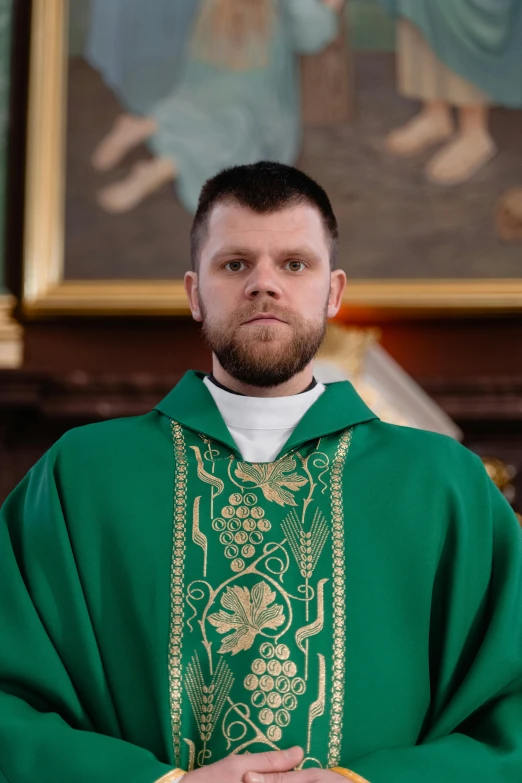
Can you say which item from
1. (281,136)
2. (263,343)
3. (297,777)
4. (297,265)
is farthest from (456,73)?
(297,777)

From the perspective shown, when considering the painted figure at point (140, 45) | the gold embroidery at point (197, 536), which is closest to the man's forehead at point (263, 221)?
the gold embroidery at point (197, 536)

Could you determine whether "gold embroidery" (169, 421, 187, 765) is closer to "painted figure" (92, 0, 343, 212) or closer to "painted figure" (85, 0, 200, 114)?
"painted figure" (92, 0, 343, 212)

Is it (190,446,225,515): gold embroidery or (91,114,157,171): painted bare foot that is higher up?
(91,114,157,171): painted bare foot

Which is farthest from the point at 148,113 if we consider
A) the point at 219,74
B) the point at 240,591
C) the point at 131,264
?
the point at 240,591

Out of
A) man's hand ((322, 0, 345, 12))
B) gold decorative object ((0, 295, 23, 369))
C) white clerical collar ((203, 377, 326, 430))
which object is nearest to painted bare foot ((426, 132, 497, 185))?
man's hand ((322, 0, 345, 12))

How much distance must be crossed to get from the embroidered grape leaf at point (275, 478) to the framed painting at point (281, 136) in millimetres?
3010

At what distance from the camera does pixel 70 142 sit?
208 inches

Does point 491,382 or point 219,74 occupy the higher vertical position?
point 219,74

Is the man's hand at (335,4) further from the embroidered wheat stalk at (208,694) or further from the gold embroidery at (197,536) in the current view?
the embroidered wheat stalk at (208,694)

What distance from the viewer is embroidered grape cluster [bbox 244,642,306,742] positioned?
183cm

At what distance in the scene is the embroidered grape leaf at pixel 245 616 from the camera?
1.87 metres

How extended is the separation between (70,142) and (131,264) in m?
0.67

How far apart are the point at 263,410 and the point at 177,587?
0.37 metres

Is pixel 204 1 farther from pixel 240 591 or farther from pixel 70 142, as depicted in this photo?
pixel 240 591
